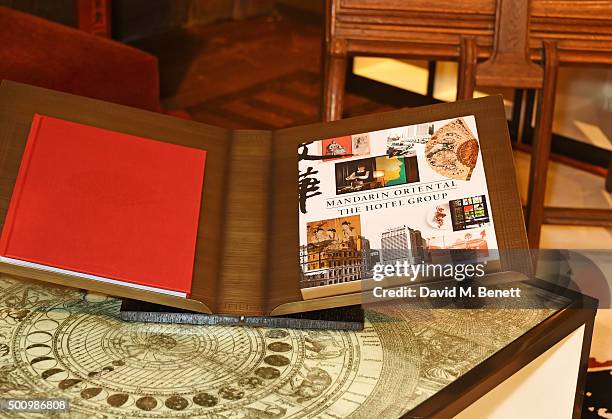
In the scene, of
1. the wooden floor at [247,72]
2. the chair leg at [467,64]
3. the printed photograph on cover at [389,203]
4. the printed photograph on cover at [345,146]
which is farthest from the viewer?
the wooden floor at [247,72]

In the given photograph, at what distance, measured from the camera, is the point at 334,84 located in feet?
7.50

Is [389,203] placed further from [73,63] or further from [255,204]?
[73,63]

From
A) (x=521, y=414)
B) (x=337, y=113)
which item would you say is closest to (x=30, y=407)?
(x=521, y=414)

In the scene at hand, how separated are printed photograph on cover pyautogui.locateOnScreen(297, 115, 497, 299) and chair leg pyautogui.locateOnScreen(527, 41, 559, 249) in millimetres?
947

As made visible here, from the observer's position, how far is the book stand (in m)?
1.29

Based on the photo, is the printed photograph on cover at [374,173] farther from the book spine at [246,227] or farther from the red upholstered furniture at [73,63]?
the red upholstered furniture at [73,63]

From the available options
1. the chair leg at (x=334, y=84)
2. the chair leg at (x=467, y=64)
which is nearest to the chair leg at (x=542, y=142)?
the chair leg at (x=467, y=64)

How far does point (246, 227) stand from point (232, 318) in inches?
5.9

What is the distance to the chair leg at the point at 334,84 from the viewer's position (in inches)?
89.1

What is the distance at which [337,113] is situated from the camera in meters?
2.29

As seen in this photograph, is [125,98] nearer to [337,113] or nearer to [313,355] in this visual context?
[337,113]

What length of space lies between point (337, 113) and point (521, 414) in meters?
1.03

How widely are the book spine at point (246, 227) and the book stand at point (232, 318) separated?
0.01 meters

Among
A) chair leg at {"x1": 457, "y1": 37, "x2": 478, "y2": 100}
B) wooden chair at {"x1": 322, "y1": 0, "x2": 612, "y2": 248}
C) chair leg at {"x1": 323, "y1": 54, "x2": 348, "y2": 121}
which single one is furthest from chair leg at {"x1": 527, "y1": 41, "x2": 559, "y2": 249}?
chair leg at {"x1": 323, "y1": 54, "x2": 348, "y2": 121}
